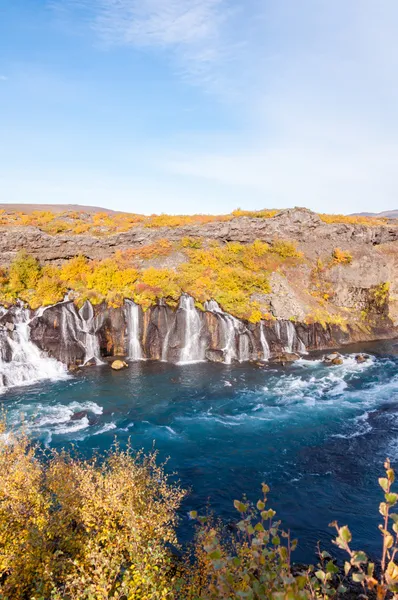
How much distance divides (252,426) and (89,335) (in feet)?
67.9

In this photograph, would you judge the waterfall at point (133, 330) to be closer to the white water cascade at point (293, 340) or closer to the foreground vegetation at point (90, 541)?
the white water cascade at point (293, 340)

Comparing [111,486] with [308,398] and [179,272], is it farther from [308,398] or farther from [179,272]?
[179,272]

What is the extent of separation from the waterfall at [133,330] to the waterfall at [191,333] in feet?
15.6

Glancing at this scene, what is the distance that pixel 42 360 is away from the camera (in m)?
36.0

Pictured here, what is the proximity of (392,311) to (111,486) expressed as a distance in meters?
48.2

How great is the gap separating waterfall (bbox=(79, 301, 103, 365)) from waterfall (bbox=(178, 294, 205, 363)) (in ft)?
29.5

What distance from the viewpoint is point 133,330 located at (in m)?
40.4

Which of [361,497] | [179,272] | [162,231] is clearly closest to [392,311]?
[179,272]

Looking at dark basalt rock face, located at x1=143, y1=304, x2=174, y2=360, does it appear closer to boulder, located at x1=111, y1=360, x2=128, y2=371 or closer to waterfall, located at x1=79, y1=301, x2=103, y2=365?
boulder, located at x1=111, y1=360, x2=128, y2=371

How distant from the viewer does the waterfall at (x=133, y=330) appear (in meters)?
40.1

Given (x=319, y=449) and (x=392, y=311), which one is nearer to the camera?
(x=319, y=449)

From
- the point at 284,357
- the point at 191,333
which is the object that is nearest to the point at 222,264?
the point at 191,333

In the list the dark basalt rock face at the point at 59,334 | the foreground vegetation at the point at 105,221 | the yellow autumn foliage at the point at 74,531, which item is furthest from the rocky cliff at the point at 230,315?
the yellow autumn foliage at the point at 74,531

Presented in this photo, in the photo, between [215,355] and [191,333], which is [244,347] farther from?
[191,333]
